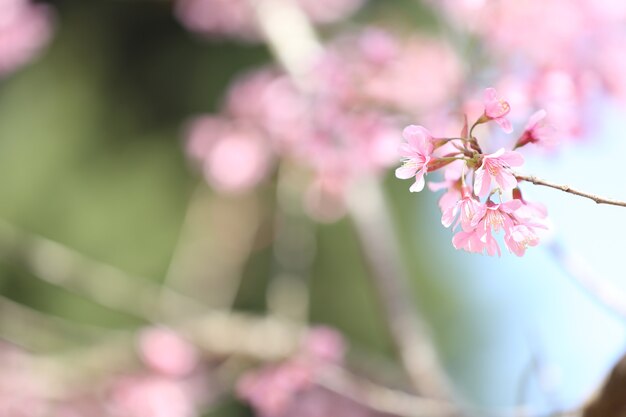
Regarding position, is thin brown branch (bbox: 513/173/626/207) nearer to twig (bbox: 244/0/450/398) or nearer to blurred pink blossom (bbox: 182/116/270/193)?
twig (bbox: 244/0/450/398)

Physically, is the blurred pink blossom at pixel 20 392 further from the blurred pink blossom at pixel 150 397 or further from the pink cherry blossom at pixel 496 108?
the pink cherry blossom at pixel 496 108

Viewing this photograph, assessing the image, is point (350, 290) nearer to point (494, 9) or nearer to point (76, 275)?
point (76, 275)

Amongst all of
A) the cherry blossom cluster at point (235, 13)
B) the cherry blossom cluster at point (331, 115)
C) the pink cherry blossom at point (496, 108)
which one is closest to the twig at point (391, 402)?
the cherry blossom cluster at point (331, 115)

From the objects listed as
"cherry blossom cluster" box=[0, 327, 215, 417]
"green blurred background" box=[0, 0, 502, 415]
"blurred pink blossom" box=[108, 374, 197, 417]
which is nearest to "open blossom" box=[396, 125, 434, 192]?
"cherry blossom cluster" box=[0, 327, 215, 417]

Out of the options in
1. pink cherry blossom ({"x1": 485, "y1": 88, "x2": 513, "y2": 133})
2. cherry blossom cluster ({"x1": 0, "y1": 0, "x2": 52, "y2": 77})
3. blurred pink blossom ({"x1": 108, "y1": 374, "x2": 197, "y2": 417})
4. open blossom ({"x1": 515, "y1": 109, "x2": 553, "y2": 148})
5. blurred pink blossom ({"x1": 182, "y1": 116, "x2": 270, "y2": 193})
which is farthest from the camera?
blurred pink blossom ({"x1": 182, "y1": 116, "x2": 270, "y2": 193})

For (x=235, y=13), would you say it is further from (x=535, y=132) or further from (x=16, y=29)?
(x=535, y=132)

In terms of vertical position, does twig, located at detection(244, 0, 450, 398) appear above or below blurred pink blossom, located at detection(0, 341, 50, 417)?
above
